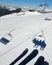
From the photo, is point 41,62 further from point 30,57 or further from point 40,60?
point 30,57

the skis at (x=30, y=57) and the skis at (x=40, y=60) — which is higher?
the skis at (x=40, y=60)

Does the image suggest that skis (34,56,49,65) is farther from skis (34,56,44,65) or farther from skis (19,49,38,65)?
skis (19,49,38,65)

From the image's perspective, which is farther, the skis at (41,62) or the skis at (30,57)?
the skis at (30,57)

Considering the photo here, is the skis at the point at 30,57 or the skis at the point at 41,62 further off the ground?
the skis at the point at 41,62

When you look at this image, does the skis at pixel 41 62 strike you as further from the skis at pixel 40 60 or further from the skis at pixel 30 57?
the skis at pixel 30 57

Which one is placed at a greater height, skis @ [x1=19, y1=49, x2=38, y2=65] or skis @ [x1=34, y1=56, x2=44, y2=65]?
skis @ [x1=34, y1=56, x2=44, y2=65]

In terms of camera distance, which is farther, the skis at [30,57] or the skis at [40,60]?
the skis at [30,57]

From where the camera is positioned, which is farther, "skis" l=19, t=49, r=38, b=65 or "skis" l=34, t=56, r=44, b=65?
"skis" l=19, t=49, r=38, b=65

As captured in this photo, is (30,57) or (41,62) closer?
(41,62)

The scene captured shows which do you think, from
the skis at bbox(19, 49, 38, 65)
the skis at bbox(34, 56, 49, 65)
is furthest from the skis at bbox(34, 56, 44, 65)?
the skis at bbox(19, 49, 38, 65)

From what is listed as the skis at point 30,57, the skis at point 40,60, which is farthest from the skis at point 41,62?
the skis at point 30,57

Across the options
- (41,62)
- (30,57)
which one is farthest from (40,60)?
(30,57)
